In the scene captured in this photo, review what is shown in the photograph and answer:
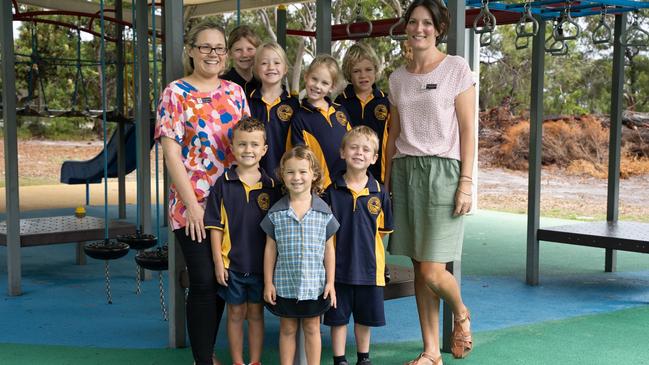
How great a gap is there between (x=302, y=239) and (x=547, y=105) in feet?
51.3

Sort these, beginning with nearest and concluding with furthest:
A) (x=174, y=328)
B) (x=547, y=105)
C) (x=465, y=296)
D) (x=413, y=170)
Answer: (x=413, y=170)
(x=174, y=328)
(x=465, y=296)
(x=547, y=105)

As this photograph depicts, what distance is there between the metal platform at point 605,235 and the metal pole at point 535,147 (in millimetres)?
100

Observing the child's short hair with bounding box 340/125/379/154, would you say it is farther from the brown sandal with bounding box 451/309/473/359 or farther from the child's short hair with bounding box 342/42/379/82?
the brown sandal with bounding box 451/309/473/359

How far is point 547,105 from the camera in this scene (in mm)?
17703

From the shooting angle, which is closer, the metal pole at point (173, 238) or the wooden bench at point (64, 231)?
the metal pole at point (173, 238)

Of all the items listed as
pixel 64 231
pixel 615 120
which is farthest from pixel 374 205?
pixel 615 120

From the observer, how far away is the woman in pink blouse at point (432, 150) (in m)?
3.35

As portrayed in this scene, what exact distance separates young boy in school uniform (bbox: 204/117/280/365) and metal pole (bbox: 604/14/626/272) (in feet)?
11.7

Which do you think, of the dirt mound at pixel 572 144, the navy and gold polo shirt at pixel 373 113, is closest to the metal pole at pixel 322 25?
the navy and gold polo shirt at pixel 373 113

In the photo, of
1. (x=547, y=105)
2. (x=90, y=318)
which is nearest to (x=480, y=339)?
(x=90, y=318)

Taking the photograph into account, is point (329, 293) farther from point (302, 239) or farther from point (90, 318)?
point (90, 318)

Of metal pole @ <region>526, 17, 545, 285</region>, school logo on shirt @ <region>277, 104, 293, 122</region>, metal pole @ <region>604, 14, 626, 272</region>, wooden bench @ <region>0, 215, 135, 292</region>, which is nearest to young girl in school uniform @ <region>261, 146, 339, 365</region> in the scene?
school logo on shirt @ <region>277, 104, 293, 122</region>

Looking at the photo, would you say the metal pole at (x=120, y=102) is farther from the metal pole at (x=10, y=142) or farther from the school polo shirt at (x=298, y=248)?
the school polo shirt at (x=298, y=248)

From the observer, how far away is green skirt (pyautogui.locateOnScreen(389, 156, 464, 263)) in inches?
132
